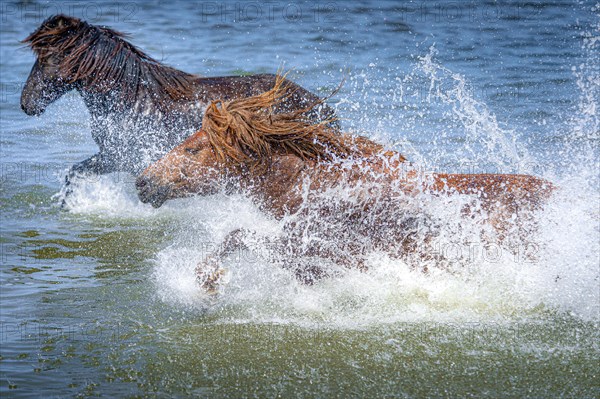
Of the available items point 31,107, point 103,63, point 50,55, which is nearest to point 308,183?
point 103,63

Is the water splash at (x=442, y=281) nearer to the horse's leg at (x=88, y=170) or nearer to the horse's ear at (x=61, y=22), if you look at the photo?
the horse's leg at (x=88, y=170)

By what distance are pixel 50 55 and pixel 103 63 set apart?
0.53m

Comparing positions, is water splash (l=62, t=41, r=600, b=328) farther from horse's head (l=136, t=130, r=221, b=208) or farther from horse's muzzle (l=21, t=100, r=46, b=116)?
horse's muzzle (l=21, t=100, r=46, b=116)

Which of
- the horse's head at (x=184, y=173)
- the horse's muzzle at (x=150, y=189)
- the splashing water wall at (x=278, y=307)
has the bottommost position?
the splashing water wall at (x=278, y=307)

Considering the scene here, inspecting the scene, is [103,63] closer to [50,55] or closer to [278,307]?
[50,55]

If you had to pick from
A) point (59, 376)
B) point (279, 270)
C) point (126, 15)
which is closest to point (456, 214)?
point (279, 270)

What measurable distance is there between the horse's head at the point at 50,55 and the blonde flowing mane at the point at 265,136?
10.0 ft

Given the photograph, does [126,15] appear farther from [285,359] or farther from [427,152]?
[285,359]

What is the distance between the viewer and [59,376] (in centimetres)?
442

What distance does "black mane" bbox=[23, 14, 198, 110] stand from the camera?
753cm

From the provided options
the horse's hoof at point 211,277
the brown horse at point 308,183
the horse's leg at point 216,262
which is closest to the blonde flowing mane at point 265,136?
the brown horse at point 308,183

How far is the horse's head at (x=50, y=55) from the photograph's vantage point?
752cm

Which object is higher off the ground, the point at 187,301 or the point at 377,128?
the point at 377,128

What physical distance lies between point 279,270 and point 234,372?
1045mm
